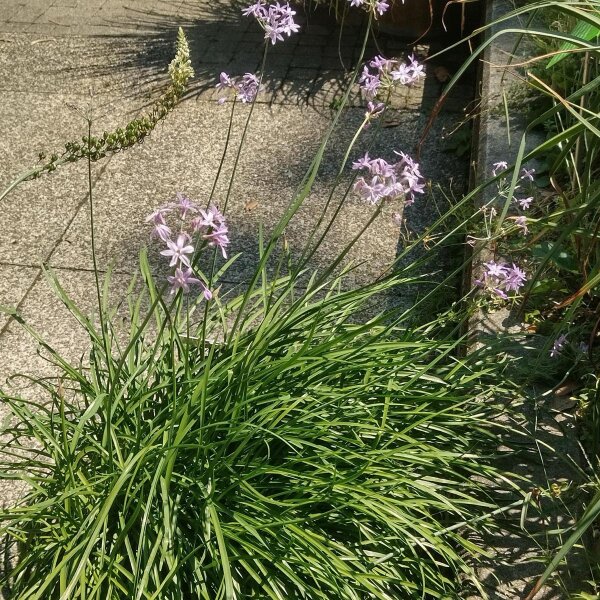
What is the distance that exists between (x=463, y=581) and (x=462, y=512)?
18 cm

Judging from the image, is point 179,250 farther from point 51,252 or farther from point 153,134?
point 153,134

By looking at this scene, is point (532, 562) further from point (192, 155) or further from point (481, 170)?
point (192, 155)

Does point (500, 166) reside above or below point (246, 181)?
above

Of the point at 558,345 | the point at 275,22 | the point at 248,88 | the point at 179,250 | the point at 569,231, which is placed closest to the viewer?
the point at 179,250

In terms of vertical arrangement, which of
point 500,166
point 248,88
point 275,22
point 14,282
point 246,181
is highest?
point 275,22

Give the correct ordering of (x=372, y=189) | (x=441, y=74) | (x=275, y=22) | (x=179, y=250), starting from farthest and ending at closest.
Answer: (x=441, y=74), (x=275, y=22), (x=372, y=189), (x=179, y=250)

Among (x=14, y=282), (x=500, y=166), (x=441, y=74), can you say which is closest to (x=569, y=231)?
(x=500, y=166)

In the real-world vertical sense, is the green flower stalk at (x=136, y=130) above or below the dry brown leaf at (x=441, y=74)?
below

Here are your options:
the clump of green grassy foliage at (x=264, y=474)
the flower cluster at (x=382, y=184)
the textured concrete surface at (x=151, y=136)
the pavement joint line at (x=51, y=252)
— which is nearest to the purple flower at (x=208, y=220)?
the clump of green grassy foliage at (x=264, y=474)

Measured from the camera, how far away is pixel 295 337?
8.46 ft

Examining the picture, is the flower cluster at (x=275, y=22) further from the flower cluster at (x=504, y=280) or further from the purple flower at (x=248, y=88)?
the flower cluster at (x=504, y=280)

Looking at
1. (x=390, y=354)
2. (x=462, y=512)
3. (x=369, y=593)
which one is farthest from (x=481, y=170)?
(x=369, y=593)

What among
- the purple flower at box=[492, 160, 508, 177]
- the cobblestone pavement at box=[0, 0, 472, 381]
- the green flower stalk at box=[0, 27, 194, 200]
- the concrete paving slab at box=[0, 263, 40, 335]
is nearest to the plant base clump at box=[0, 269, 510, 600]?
the purple flower at box=[492, 160, 508, 177]

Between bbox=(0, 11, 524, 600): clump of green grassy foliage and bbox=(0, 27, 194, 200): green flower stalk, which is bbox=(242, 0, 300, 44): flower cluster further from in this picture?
bbox=(0, 27, 194, 200): green flower stalk
